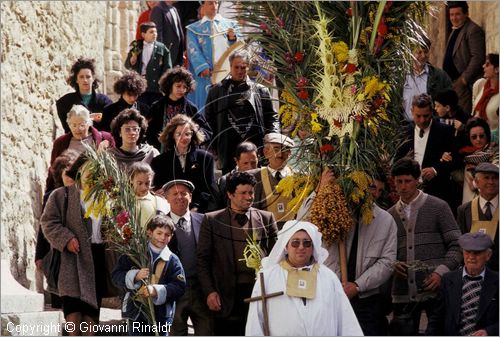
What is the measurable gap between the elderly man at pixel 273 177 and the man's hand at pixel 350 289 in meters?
1.43

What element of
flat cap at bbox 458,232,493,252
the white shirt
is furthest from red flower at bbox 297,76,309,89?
the white shirt

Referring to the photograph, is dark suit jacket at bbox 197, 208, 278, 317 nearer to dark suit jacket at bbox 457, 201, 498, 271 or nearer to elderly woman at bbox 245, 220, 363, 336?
elderly woman at bbox 245, 220, 363, 336

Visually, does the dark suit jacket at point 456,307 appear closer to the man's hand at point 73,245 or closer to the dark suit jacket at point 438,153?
the dark suit jacket at point 438,153

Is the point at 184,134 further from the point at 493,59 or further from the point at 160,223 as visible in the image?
the point at 493,59

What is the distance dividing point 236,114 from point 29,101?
2.16m

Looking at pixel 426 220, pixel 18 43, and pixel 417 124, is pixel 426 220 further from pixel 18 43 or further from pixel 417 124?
pixel 18 43

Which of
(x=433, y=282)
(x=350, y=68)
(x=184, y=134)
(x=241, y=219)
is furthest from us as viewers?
(x=184, y=134)

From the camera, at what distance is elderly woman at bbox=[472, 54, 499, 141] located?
1742cm

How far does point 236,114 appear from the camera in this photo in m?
16.9

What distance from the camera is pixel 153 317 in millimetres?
13359

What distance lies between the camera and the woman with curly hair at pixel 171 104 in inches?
666

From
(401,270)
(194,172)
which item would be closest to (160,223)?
(194,172)

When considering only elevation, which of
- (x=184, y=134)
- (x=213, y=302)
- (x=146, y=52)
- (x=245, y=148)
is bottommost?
(x=213, y=302)

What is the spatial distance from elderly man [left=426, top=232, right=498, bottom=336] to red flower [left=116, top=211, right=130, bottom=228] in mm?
2552
